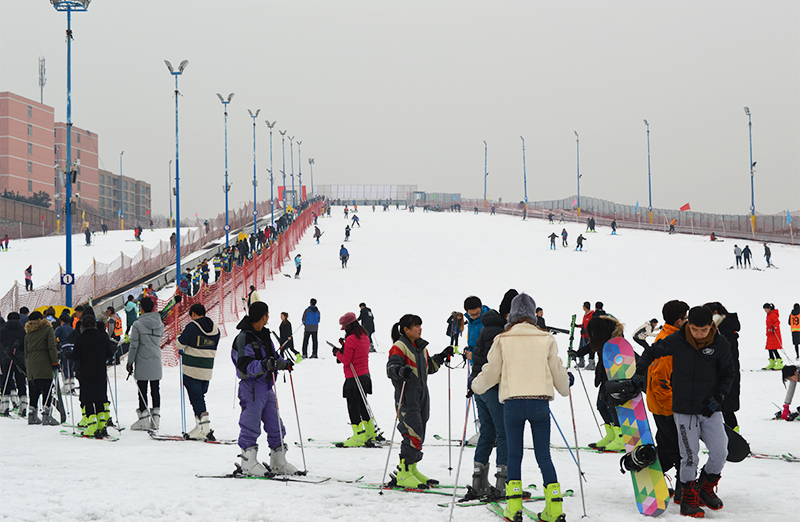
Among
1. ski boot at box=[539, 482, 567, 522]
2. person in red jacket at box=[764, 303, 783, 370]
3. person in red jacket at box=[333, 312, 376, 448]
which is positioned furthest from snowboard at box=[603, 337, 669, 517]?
person in red jacket at box=[764, 303, 783, 370]

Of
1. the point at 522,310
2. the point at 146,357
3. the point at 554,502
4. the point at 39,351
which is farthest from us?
the point at 39,351

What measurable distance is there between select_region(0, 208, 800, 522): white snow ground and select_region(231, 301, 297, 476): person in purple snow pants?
37 centimetres

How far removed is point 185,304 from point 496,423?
16022 millimetres

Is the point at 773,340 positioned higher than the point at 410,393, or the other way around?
the point at 410,393

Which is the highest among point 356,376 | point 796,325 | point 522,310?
point 522,310

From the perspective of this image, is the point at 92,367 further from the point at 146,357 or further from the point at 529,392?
the point at 529,392

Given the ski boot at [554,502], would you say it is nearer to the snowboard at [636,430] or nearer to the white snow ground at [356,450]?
the white snow ground at [356,450]

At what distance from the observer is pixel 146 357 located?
8742 millimetres

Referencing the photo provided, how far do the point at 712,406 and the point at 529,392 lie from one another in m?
1.26

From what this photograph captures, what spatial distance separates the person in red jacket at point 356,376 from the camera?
789 centimetres

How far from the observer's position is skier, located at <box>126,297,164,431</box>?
8.72 metres

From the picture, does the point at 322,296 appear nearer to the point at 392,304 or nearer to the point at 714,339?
the point at 392,304

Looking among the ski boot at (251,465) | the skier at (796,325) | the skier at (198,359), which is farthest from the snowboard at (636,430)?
the skier at (796,325)

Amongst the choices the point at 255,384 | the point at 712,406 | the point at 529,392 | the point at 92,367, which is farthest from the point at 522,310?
the point at 92,367
